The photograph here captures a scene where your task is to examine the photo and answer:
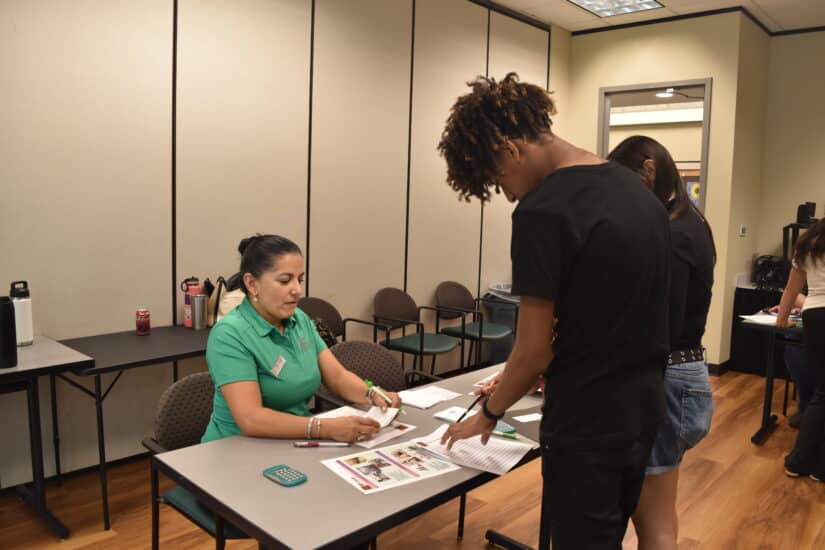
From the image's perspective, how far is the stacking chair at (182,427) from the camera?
80.1 inches

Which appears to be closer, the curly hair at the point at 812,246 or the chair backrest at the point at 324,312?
the curly hair at the point at 812,246

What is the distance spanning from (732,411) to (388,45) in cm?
360

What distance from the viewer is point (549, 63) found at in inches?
244

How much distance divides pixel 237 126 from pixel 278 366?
219 cm

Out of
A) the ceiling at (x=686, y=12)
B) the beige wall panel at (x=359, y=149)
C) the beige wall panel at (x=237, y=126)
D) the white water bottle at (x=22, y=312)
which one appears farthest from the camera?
the ceiling at (x=686, y=12)

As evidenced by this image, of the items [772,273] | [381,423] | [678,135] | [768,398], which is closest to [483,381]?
[381,423]

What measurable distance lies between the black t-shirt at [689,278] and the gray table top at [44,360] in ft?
7.37

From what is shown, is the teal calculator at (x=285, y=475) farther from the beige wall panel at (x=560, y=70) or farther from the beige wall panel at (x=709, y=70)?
the beige wall panel at (x=560, y=70)

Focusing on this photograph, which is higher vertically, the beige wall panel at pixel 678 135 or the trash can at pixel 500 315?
the beige wall panel at pixel 678 135

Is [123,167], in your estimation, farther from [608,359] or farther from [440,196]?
[608,359]

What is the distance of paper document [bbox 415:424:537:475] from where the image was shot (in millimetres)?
1723

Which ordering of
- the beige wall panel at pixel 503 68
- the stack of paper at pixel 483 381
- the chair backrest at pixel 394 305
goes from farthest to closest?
the beige wall panel at pixel 503 68 → the chair backrest at pixel 394 305 → the stack of paper at pixel 483 381

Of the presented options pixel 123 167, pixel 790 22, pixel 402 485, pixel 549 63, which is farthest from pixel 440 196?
pixel 402 485

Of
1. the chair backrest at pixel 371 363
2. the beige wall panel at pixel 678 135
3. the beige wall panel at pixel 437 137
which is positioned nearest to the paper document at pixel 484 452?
the chair backrest at pixel 371 363
